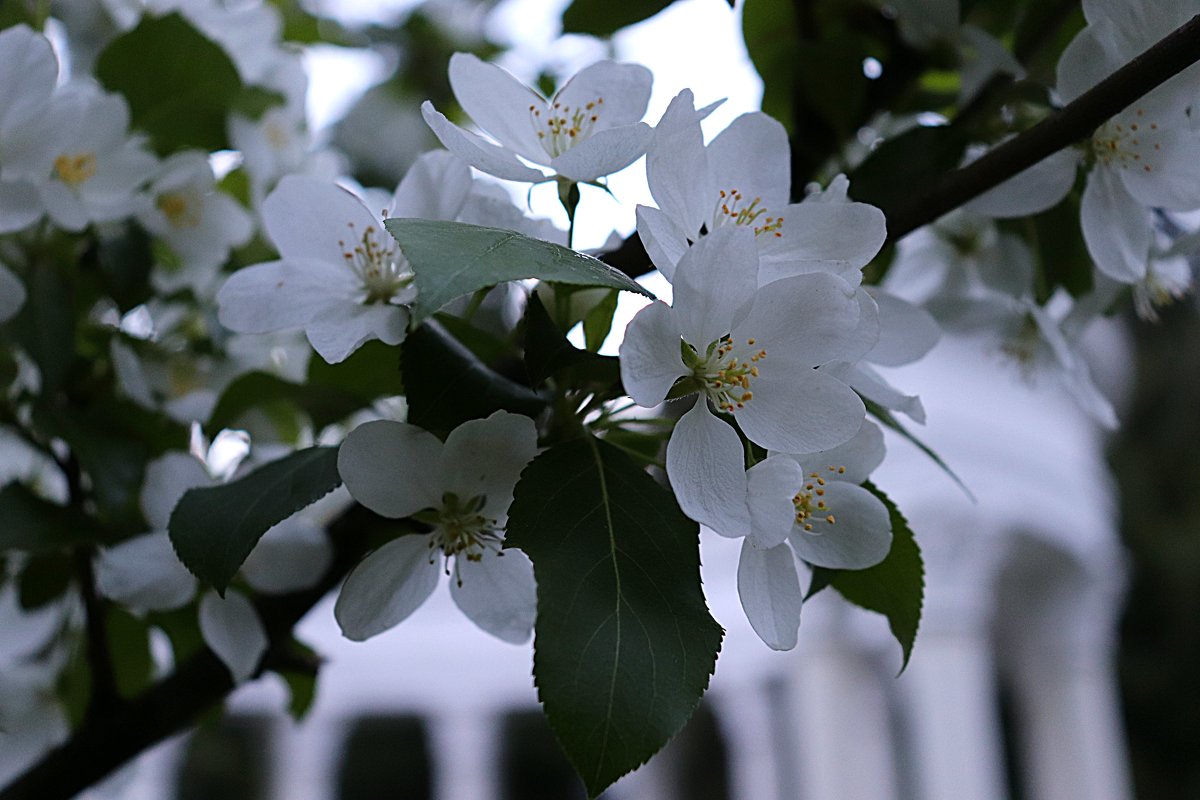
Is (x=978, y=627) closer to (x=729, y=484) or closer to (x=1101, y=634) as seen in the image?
(x=1101, y=634)

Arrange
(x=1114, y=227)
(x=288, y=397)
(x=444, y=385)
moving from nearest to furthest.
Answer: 1. (x=444, y=385)
2. (x=1114, y=227)
3. (x=288, y=397)

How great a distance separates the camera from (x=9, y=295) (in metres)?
0.64

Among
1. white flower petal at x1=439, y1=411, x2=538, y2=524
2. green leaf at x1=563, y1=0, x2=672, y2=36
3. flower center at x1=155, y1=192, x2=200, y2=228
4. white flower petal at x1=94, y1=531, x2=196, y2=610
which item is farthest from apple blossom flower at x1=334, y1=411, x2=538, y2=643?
flower center at x1=155, y1=192, x2=200, y2=228

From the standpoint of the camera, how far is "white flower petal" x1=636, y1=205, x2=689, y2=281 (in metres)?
0.40

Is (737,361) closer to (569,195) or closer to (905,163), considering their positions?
(569,195)

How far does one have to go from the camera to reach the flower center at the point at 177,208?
31.1 inches

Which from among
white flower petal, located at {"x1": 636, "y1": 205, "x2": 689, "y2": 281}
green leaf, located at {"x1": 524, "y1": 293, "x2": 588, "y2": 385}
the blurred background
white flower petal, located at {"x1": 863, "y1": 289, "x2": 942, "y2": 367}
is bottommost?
the blurred background

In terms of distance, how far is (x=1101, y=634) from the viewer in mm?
6129

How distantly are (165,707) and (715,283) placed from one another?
1.56 ft

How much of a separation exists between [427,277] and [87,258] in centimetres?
53

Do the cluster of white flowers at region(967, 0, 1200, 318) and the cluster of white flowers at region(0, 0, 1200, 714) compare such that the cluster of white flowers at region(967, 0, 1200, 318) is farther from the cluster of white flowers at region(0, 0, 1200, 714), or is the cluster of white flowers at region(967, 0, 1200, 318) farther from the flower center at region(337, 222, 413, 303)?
the flower center at region(337, 222, 413, 303)

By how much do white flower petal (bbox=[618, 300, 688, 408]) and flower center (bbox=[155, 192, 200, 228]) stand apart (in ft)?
1.66

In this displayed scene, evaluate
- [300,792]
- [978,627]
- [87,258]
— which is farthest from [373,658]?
[87,258]

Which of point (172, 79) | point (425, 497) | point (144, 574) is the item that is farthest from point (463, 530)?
point (172, 79)
